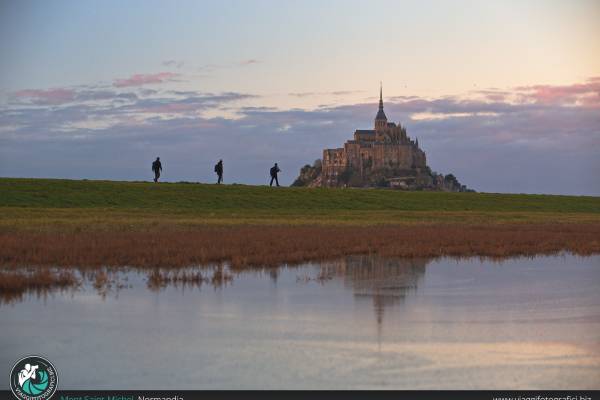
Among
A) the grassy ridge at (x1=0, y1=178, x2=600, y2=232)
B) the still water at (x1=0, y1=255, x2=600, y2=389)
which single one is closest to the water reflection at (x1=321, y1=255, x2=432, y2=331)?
the still water at (x1=0, y1=255, x2=600, y2=389)

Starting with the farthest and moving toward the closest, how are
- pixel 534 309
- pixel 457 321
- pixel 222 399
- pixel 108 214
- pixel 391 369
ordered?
pixel 108 214
pixel 534 309
pixel 457 321
pixel 391 369
pixel 222 399

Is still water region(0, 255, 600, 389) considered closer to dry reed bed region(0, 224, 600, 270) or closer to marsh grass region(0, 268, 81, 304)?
marsh grass region(0, 268, 81, 304)

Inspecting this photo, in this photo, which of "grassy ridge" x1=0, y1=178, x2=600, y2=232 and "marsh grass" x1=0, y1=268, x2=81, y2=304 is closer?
"marsh grass" x1=0, y1=268, x2=81, y2=304

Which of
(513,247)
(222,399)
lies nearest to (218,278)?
(222,399)

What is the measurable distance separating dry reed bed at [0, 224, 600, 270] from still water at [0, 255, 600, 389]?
9.25 ft

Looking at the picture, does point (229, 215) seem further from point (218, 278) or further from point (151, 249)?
point (218, 278)

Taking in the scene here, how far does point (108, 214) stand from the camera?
4572cm

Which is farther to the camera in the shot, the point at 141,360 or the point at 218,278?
the point at 218,278

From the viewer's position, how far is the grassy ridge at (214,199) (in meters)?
54.0

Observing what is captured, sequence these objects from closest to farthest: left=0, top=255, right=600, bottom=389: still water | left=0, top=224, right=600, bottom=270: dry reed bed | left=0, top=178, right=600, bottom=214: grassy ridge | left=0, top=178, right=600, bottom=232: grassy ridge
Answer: left=0, top=255, right=600, bottom=389: still water < left=0, top=224, right=600, bottom=270: dry reed bed < left=0, top=178, right=600, bottom=232: grassy ridge < left=0, top=178, right=600, bottom=214: grassy ridge

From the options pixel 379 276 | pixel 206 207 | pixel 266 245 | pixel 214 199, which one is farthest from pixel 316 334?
pixel 214 199

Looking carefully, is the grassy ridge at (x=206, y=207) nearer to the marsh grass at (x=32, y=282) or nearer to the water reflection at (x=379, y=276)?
the water reflection at (x=379, y=276)

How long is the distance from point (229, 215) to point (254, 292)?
29307 millimetres

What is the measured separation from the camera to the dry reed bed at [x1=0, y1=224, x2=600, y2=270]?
85.5 feet
